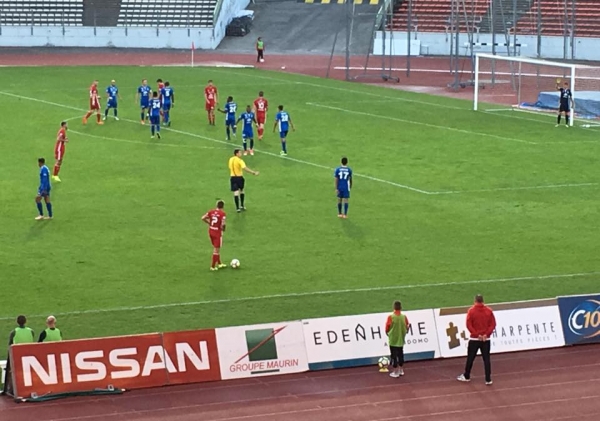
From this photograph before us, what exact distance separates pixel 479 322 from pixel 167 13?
208ft

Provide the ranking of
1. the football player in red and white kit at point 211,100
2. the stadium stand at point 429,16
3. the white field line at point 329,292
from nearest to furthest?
the white field line at point 329,292 < the football player in red and white kit at point 211,100 < the stadium stand at point 429,16

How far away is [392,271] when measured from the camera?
28297 mm

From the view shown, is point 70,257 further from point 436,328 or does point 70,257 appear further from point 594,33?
point 594,33

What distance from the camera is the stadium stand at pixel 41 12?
80312 millimetres

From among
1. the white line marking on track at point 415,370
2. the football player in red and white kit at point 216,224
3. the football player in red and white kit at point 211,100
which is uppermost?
the football player in red and white kit at point 211,100

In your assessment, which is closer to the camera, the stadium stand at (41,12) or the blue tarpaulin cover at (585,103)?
the blue tarpaulin cover at (585,103)

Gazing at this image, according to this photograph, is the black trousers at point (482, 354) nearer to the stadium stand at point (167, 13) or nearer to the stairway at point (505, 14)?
the stairway at point (505, 14)

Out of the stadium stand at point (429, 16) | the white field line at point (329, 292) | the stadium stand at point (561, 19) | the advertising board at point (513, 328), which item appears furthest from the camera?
the stadium stand at point (429, 16)

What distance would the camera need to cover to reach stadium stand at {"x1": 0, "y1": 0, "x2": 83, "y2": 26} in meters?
80.3

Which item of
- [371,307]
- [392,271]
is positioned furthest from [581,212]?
[371,307]

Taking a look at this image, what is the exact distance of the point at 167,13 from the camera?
269 feet

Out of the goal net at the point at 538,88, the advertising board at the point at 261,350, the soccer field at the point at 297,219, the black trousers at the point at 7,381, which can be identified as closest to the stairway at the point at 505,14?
the goal net at the point at 538,88

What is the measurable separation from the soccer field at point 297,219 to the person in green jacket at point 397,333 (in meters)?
3.58

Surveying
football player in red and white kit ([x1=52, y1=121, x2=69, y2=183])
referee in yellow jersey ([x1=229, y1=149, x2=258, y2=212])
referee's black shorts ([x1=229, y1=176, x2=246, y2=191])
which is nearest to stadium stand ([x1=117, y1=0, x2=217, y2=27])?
football player in red and white kit ([x1=52, y1=121, x2=69, y2=183])
